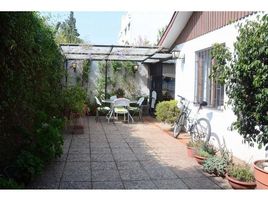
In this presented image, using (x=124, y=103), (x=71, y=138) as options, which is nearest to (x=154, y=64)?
(x=124, y=103)

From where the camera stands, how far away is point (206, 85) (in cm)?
862

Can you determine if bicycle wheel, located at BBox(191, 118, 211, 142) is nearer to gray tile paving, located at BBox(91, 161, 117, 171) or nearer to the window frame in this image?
the window frame

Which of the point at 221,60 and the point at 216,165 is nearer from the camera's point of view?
the point at 221,60

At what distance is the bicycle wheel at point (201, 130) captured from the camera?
7436mm

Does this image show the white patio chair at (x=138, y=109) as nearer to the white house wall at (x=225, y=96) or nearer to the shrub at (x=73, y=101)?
the white house wall at (x=225, y=96)

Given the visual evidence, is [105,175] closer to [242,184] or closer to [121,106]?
[242,184]

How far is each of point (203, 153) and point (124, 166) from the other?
157cm

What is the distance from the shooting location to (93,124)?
11.3m

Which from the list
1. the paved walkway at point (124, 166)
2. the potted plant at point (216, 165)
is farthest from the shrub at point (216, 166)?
the paved walkway at point (124, 166)

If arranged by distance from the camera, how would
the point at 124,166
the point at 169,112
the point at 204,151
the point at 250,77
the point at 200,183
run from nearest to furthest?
the point at 250,77, the point at 200,183, the point at 124,166, the point at 204,151, the point at 169,112

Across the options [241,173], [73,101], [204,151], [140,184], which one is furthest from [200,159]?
[73,101]

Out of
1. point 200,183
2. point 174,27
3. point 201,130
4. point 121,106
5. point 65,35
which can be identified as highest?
point 65,35
